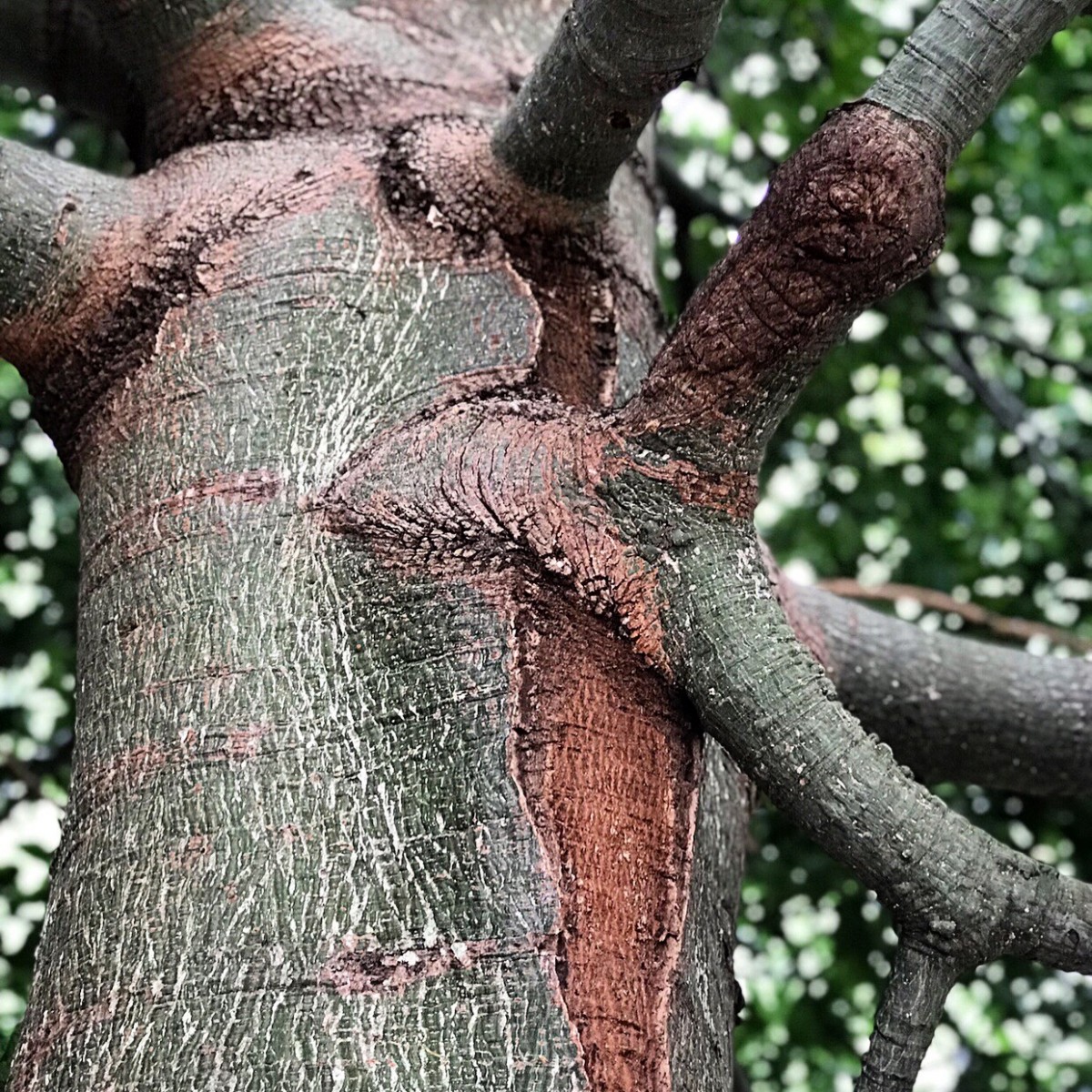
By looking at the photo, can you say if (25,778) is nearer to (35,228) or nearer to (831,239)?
(35,228)

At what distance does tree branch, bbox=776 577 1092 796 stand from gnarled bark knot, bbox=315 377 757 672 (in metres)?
0.82

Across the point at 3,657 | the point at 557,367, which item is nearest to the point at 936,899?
the point at 557,367

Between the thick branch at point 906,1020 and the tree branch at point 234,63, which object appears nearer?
the thick branch at point 906,1020

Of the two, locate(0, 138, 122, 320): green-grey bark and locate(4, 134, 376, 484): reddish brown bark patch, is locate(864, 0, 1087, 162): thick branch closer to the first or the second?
locate(4, 134, 376, 484): reddish brown bark patch

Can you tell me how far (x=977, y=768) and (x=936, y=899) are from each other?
1.02 meters

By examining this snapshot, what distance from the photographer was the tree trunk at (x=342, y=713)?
1.08m

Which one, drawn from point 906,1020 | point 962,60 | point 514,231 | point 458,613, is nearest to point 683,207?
point 514,231

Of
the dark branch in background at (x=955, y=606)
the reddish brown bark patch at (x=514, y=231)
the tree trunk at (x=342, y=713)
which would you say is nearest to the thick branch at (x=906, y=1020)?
the tree trunk at (x=342, y=713)

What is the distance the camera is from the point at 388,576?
1.24 metres

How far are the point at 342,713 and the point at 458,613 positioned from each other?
0.41 feet

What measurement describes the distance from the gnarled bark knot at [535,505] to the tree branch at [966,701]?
0.82 meters

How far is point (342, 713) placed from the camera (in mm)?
1192

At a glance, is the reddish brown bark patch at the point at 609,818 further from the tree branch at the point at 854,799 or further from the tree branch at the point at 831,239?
the tree branch at the point at 831,239

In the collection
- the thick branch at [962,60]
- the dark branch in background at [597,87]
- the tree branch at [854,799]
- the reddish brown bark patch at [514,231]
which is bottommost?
the tree branch at [854,799]
